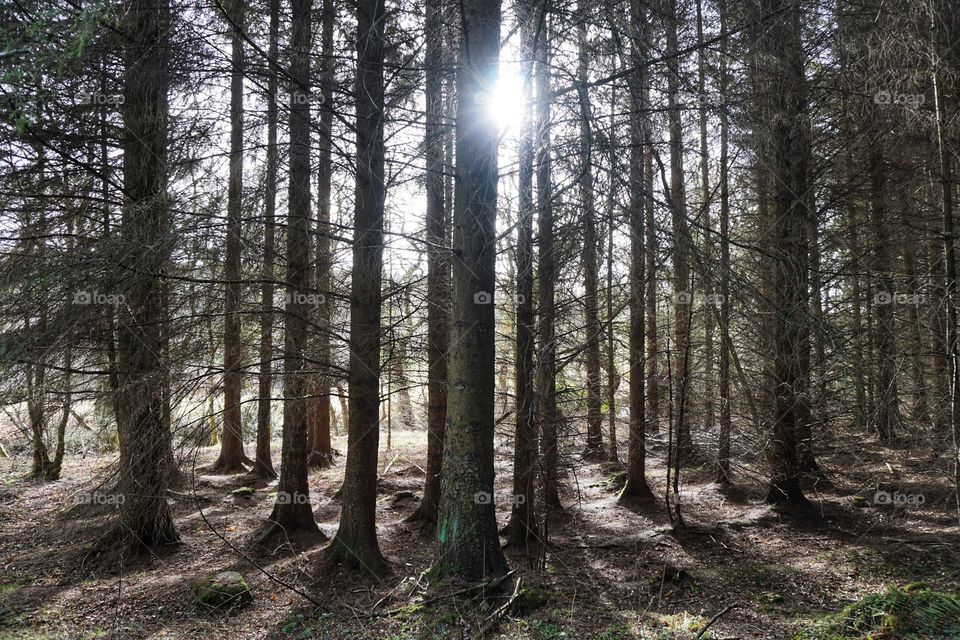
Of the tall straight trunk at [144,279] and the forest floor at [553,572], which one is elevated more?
the tall straight trunk at [144,279]

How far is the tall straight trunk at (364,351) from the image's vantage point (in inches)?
266

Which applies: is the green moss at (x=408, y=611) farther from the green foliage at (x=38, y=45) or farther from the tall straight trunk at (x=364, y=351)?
the green foliage at (x=38, y=45)

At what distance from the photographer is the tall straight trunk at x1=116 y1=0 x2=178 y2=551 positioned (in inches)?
180

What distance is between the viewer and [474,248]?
5.19m

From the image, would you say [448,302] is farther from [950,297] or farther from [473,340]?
[950,297]

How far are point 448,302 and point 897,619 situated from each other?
5.45 m

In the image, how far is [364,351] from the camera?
267 inches

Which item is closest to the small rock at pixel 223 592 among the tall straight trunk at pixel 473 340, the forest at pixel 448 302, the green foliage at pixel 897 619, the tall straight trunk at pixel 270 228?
the forest at pixel 448 302

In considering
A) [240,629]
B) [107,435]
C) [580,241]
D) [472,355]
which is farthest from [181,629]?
[580,241]

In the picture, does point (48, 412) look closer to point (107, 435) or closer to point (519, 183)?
point (107, 435)

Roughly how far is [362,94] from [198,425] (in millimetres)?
4427

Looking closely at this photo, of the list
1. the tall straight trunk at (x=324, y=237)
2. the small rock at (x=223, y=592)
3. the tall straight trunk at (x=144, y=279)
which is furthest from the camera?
the tall straight trunk at (x=324, y=237)

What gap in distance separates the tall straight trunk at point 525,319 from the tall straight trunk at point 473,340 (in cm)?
36

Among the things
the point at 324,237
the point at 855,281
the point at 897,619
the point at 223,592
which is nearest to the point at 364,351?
the point at 324,237
